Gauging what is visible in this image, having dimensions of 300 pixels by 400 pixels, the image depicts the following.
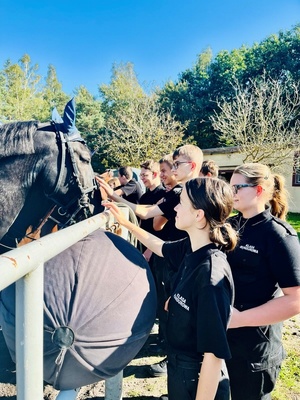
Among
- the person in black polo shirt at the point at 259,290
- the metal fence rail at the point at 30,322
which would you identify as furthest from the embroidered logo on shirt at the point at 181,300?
the metal fence rail at the point at 30,322

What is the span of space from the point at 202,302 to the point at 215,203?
0.49 meters

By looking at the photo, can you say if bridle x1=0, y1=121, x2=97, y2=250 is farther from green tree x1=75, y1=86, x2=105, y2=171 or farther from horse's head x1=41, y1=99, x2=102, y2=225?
green tree x1=75, y1=86, x2=105, y2=171

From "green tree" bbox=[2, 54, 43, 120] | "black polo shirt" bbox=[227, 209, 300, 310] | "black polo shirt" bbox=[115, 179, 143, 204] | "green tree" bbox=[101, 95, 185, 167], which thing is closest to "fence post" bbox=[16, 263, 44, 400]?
"black polo shirt" bbox=[227, 209, 300, 310]

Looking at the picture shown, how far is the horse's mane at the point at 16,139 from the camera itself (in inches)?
90.4

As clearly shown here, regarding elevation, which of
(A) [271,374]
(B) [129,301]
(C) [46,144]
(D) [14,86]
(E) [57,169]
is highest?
(D) [14,86]

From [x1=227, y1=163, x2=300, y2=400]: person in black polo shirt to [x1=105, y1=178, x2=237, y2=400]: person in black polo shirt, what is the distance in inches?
11.5

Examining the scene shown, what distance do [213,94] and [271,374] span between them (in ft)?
91.8

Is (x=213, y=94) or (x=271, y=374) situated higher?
(x=213, y=94)

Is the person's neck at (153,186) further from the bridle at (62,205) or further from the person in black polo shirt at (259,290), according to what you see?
the person in black polo shirt at (259,290)

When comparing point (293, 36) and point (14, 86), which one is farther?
point (14, 86)

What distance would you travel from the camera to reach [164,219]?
3166mm

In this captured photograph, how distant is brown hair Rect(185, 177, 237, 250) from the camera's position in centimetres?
150

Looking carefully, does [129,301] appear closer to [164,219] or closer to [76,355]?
[76,355]

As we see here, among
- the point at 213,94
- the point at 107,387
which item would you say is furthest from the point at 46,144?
the point at 213,94
